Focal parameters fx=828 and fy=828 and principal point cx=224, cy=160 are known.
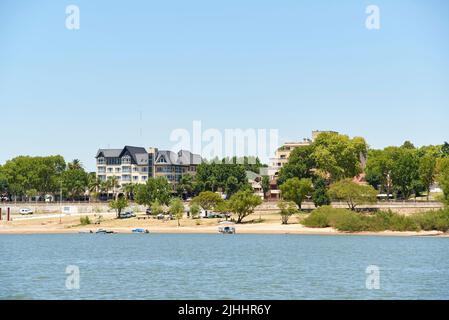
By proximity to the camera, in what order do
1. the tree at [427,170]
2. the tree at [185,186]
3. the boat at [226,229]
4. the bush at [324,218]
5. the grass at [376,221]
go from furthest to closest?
1. the tree at [185,186]
2. the tree at [427,170]
3. the boat at [226,229]
4. the bush at [324,218]
5. the grass at [376,221]

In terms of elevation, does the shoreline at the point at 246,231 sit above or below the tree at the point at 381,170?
below

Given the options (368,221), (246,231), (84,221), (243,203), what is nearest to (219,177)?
(84,221)

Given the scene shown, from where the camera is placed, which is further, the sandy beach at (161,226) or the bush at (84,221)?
the bush at (84,221)

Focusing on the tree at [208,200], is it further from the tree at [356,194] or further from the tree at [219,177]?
the tree at [219,177]

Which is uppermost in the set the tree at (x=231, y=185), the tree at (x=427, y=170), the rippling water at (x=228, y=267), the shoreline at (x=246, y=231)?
the tree at (x=427, y=170)

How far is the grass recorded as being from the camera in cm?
12338

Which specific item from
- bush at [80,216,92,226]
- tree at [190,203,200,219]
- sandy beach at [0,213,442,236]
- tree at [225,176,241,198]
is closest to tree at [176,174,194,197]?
tree at [225,176,241,198]

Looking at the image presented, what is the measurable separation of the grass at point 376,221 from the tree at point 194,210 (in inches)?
936

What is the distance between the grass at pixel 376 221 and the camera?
12338 cm

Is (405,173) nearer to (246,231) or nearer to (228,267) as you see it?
(246,231)

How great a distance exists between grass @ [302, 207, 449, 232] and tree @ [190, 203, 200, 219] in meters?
23.8

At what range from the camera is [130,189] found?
7579 inches

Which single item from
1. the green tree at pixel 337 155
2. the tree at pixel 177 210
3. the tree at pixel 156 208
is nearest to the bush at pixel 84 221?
the tree at pixel 156 208
